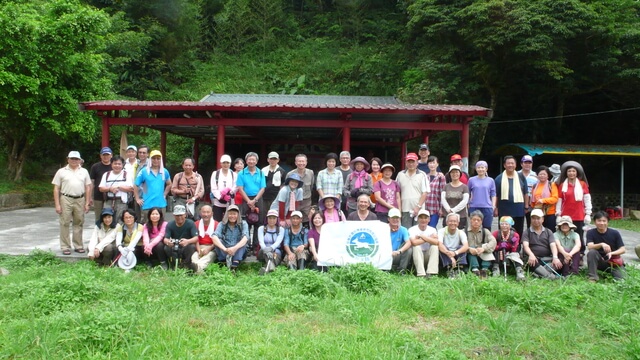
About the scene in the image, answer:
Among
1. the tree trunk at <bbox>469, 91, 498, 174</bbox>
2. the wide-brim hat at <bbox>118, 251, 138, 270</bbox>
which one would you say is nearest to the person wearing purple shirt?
the wide-brim hat at <bbox>118, 251, 138, 270</bbox>

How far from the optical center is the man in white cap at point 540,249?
6.07 metres

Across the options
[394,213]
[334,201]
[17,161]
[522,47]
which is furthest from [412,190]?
[17,161]

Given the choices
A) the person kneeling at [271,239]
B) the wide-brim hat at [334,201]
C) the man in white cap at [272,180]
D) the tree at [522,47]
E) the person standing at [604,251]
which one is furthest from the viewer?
the tree at [522,47]

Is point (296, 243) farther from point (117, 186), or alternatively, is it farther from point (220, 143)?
point (220, 143)

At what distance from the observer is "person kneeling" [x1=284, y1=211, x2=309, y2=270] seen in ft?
20.3

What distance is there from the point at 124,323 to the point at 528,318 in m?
3.42

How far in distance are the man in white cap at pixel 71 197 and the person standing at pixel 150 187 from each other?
33.4 inches

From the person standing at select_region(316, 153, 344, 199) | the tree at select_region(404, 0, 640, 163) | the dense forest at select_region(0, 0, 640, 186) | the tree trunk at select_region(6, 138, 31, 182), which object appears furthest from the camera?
the tree trunk at select_region(6, 138, 31, 182)

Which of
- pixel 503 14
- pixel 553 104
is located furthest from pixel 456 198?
pixel 553 104

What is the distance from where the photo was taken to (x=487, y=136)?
20.0 meters

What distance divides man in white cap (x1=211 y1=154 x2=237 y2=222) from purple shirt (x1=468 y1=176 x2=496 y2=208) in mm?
3284

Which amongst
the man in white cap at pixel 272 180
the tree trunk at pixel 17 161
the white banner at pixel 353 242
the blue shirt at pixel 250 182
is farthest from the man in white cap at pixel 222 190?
the tree trunk at pixel 17 161

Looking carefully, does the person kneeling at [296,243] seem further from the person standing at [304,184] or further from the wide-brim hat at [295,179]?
the wide-brim hat at [295,179]

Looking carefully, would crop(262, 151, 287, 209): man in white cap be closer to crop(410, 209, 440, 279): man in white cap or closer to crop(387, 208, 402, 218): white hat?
crop(387, 208, 402, 218): white hat
